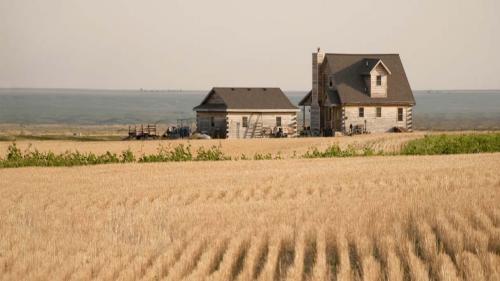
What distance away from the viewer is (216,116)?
Answer: 60531mm

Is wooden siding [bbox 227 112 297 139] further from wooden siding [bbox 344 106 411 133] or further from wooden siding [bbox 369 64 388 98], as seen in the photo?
wooden siding [bbox 369 64 388 98]

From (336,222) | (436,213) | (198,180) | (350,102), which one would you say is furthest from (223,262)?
(350,102)

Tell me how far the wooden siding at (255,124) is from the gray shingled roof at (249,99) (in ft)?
1.75

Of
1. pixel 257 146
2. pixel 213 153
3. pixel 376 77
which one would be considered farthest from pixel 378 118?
pixel 213 153

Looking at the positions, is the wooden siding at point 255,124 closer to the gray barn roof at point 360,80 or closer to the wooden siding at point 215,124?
the wooden siding at point 215,124

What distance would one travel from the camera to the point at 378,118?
60219 mm

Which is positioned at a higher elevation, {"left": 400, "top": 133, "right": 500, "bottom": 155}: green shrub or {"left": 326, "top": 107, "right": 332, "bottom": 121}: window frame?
{"left": 326, "top": 107, "right": 332, "bottom": 121}: window frame

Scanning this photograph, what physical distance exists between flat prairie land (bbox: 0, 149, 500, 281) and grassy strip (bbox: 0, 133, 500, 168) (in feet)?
30.4

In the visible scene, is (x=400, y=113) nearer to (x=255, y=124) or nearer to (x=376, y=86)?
(x=376, y=86)

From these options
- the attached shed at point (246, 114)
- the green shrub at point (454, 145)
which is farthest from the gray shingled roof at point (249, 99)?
the green shrub at point (454, 145)

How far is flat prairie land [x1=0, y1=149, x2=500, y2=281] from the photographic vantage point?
1180 cm

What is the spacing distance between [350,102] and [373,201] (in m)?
41.6

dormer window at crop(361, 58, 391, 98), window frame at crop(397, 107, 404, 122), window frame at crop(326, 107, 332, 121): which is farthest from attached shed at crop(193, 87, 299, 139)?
window frame at crop(397, 107, 404, 122)

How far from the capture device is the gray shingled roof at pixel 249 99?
197 feet
